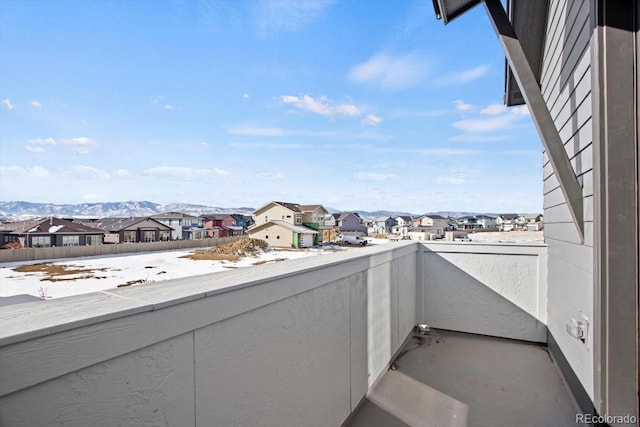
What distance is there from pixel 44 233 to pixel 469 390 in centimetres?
2370

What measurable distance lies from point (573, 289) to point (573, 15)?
2039 mm

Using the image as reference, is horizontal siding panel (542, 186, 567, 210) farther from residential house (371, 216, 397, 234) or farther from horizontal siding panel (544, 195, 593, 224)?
residential house (371, 216, 397, 234)

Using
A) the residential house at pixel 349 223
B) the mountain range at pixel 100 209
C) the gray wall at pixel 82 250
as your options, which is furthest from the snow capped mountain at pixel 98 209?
the gray wall at pixel 82 250

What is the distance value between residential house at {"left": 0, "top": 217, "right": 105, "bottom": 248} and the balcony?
22831mm

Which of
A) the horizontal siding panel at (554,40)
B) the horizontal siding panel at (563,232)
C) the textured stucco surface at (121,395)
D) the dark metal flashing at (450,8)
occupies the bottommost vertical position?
the textured stucco surface at (121,395)

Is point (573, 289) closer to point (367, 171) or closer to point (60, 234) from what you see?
point (60, 234)

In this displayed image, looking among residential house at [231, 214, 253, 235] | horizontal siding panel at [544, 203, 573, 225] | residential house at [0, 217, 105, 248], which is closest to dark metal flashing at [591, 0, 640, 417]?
horizontal siding panel at [544, 203, 573, 225]

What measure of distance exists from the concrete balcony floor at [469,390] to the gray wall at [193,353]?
45cm

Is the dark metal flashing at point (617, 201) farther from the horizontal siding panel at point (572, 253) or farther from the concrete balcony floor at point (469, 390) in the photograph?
the concrete balcony floor at point (469, 390)

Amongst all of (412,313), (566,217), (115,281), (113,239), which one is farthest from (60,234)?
(566,217)

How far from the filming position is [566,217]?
244 cm

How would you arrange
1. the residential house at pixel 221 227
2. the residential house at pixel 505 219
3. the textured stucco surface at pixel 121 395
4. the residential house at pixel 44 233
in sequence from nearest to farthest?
the textured stucco surface at pixel 121 395
the residential house at pixel 44 233
the residential house at pixel 221 227
the residential house at pixel 505 219

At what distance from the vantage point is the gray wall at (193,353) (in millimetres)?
572

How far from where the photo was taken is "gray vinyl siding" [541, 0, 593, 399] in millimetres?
1896
